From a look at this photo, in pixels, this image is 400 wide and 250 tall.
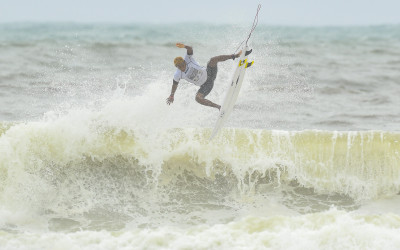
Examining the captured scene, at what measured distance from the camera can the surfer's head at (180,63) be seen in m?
8.77

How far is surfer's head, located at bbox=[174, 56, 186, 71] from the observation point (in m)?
8.77

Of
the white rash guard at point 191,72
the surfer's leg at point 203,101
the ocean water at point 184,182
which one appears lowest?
the ocean water at point 184,182

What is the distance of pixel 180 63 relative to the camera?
28.9 ft

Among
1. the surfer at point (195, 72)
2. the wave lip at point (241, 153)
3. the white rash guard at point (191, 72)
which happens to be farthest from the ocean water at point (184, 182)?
the white rash guard at point (191, 72)

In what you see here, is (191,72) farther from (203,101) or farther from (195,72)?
(203,101)

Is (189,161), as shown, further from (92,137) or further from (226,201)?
(92,137)

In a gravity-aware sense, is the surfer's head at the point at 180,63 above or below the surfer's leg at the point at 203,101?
above

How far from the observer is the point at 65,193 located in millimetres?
8836

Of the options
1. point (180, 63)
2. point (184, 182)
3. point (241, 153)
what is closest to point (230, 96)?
point (241, 153)

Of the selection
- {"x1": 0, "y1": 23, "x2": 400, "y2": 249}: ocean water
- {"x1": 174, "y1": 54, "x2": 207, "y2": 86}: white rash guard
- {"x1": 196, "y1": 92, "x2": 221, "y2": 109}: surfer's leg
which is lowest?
{"x1": 0, "y1": 23, "x2": 400, "y2": 249}: ocean water

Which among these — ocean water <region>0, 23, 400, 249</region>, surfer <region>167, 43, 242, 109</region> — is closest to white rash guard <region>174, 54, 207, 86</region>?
surfer <region>167, 43, 242, 109</region>

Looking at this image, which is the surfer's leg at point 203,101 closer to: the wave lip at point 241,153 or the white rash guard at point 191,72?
the white rash guard at point 191,72

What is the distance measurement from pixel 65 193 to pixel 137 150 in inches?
58.3

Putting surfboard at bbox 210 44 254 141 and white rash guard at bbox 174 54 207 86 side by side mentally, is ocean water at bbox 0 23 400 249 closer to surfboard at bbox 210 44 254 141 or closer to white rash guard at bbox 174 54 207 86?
surfboard at bbox 210 44 254 141
